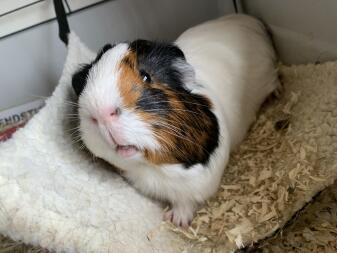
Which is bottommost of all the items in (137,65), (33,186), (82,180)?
(82,180)

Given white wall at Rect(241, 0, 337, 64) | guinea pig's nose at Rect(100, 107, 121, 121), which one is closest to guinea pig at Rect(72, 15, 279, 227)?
guinea pig's nose at Rect(100, 107, 121, 121)

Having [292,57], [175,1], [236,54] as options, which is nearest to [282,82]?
[292,57]

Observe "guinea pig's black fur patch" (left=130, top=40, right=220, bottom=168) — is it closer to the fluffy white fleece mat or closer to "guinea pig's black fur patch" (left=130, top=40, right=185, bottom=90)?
"guinea pig's black fur patch" (left=130, top=40, right=185, bottom=90)

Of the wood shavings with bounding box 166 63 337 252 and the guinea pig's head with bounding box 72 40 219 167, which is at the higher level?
the guinea pig's head with bounding box 72 40 219 167

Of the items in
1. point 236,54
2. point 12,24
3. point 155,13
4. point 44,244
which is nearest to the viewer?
point 44,244

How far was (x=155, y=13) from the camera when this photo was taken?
79.8 inches

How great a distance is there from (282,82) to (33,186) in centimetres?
109

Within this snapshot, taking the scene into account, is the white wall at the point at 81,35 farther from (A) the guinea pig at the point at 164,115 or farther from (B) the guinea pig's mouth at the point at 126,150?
(B) the guinea pig's mouth at the point at 126,150

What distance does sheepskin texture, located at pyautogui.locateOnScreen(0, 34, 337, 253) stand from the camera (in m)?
1.18

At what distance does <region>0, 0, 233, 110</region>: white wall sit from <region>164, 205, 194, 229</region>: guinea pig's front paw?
0.87m

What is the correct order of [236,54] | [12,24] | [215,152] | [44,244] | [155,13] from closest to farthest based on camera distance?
[44,244]
[215,152]
[236,54]
[12,24]
[155,13]

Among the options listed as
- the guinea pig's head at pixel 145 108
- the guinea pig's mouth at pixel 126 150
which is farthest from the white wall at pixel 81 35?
the guinea pig's mouth at pixel 126 150

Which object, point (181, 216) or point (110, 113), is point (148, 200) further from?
point (110, 113)

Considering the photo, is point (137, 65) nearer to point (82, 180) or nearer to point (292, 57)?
point (82, 180)
